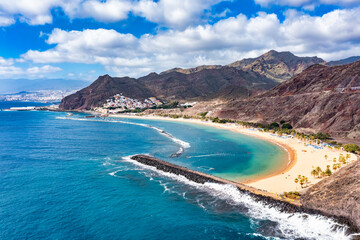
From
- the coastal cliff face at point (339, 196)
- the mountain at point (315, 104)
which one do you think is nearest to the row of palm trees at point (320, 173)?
the coastal cliff face at point (339, 196)

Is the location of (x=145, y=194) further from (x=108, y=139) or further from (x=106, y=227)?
(x=108, y=139)

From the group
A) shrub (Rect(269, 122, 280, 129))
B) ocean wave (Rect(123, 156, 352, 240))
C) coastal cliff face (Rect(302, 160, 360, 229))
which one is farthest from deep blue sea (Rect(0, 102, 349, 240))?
shrub (Rect(269, 122, 280, 129))

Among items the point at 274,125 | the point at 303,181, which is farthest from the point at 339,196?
the point at 274,125

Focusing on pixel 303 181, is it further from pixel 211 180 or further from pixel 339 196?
pixel 211 180

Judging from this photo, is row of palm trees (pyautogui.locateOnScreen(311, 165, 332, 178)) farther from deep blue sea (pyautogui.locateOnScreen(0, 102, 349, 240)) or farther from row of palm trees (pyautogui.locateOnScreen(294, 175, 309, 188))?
deep blue sea (pyautogui.locateOnScreen(0, 102, 349, 240))

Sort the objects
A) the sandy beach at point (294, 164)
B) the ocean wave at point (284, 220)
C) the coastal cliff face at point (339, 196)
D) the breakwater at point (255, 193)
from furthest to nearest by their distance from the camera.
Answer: the sandy beach at point (294, 164)
the breakwater at point (255, 193)
the coastal cliff face at point (339, 196)
the ocean wave at point (284, 220)

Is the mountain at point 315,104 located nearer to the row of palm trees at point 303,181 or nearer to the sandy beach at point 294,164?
the sandy beach at point 294,164
